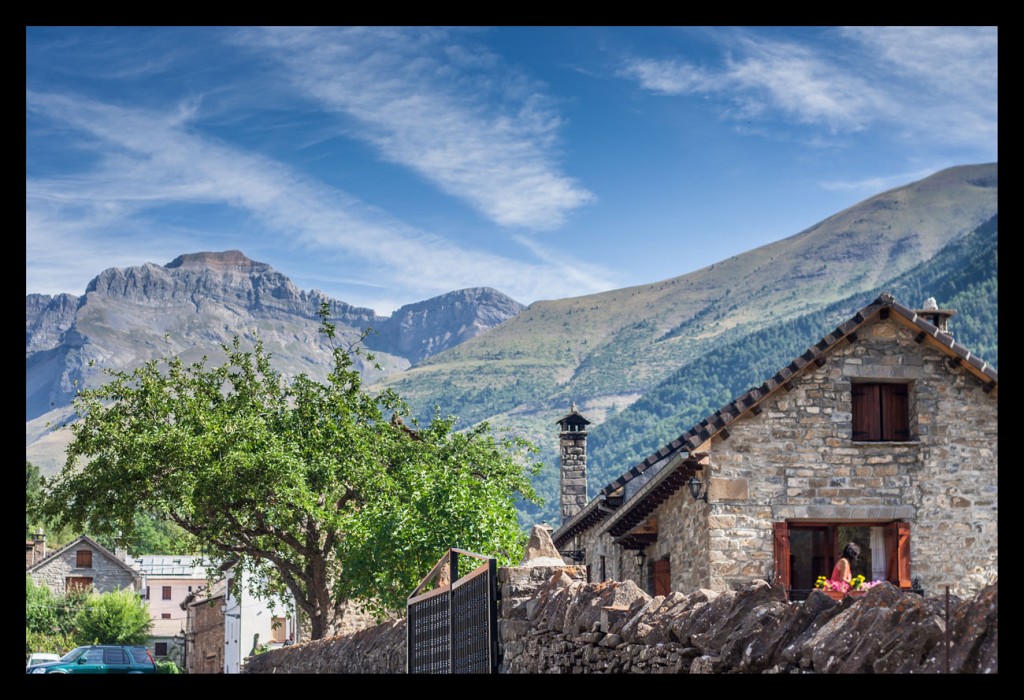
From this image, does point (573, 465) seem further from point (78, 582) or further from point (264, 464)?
point (78, 582)

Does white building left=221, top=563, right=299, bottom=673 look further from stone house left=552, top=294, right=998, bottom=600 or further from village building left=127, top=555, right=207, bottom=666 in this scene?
village building left=127, top=555, right=207, bottom=666

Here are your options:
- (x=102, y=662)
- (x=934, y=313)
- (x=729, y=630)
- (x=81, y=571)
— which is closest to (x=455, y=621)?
(x=729, y=630)

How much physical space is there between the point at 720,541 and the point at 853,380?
319 cm

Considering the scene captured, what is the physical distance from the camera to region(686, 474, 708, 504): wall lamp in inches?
749

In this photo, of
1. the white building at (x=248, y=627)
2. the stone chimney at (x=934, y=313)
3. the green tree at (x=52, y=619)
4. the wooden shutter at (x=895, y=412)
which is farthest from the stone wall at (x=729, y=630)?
the green tree at (x=52, y=619)

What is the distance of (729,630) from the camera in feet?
21.0

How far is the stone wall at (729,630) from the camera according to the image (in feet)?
16.1

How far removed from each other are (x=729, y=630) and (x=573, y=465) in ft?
103

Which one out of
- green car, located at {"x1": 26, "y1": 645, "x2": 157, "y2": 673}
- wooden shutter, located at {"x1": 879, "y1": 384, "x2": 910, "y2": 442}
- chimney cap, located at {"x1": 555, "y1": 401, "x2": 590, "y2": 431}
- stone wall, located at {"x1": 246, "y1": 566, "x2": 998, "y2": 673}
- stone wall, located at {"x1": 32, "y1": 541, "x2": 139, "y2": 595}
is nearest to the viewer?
stone wall, located at {"x1": 246, "y1": 566, "x2": 998, "y2": 673}

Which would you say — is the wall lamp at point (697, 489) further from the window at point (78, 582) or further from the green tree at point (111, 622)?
the window at point (78, 582)

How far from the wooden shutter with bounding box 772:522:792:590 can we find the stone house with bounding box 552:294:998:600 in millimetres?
19

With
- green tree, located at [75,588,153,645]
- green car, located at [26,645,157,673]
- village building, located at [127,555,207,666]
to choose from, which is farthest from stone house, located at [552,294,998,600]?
village building, located at [127,555,207,666]
